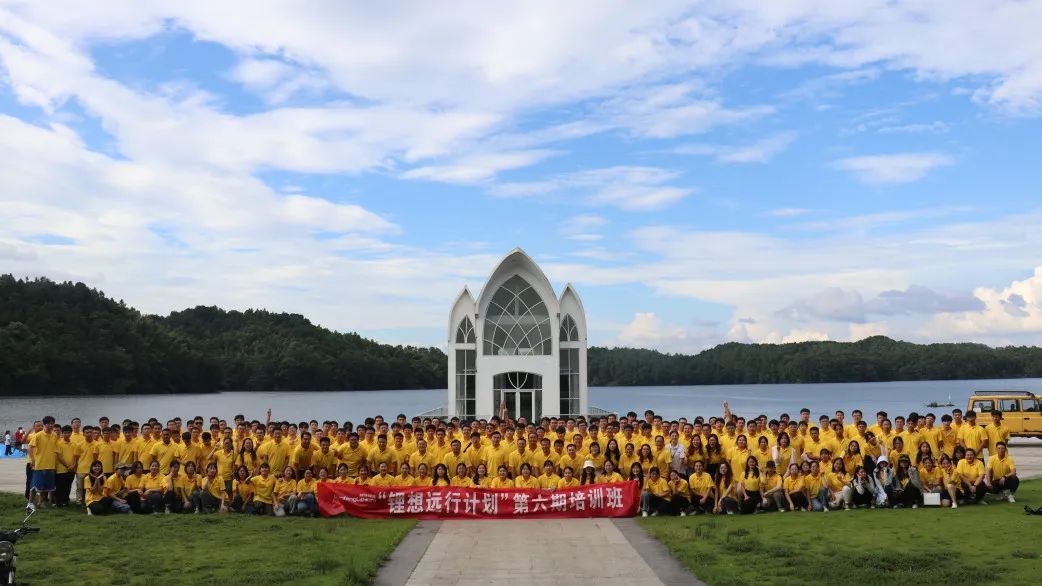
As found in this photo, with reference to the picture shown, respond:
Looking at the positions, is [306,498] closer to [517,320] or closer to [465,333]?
[517,320]

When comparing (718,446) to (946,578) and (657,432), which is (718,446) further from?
(946,578)

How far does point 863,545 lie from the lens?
11.4m

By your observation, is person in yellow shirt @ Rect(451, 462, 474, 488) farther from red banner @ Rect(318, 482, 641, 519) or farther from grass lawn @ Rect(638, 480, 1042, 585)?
grass lawn @ Rect(638, 480, 1042, 585)

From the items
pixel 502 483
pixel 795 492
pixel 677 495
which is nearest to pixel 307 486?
pixel 502 483

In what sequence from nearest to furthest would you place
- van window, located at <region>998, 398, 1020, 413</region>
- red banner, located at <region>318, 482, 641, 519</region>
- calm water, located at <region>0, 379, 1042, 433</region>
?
Answer: 1. red banner, located at <region>318, 482, 641, 519</region>
2. van window, located at <region>998, 398, 1020, 413</region>
3. calm water, located at <region>0, 379, 1042, 433</region>

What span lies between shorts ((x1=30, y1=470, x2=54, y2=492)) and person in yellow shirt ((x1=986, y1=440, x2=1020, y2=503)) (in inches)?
602

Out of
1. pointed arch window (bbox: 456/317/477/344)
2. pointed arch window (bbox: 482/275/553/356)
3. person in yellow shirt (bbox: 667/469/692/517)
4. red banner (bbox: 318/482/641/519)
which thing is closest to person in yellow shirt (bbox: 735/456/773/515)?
person in yellow shirt (bbox: 667/469/692/517)

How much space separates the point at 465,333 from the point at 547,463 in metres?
19.0

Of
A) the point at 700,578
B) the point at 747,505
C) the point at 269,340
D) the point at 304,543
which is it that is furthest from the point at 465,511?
the point at 269,340

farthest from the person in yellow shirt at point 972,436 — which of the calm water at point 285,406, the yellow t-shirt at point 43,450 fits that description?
the calm water at point 285,406

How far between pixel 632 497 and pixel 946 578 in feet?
19.4

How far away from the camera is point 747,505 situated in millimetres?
14750

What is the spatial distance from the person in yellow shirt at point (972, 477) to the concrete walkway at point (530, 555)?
5.53 meters

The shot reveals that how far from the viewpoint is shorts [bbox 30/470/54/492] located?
49.3 feet
